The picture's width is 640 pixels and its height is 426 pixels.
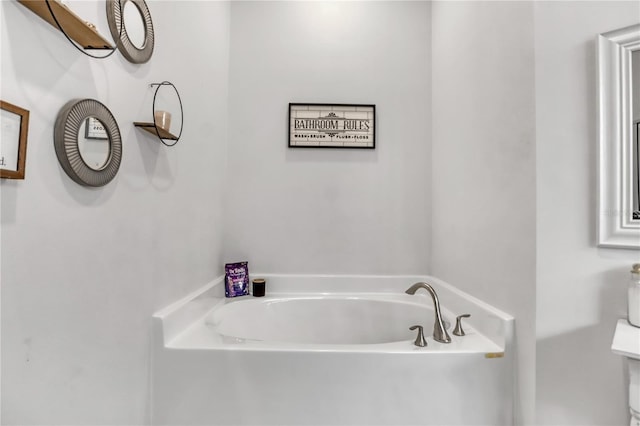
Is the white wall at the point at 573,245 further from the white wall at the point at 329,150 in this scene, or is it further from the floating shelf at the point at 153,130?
the floating shelf at the point at 153,130

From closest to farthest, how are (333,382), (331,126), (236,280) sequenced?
(333,382) → (236,280) → (331,126)

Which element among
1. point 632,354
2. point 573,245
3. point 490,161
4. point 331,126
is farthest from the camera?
point 331,126

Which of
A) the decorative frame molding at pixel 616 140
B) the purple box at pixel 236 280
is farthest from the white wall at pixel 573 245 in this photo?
the purple box at pixel 236 280

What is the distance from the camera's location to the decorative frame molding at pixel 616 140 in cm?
88

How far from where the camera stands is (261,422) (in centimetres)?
109

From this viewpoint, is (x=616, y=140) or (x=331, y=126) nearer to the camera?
(x=616, y=140)

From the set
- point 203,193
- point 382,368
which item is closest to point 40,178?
point 203,193

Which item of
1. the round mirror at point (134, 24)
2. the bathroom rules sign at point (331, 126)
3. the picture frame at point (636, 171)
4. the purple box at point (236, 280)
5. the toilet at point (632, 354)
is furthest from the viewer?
the bathroom rules sign at point (331, 126)

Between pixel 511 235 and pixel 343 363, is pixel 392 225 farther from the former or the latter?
pixel 343 363

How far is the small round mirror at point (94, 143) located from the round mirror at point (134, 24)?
A: 15.3 inches

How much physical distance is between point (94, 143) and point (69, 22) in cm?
31

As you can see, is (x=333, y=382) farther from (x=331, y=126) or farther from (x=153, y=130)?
(x=331, y=126)

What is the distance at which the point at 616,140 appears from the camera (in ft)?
2.94

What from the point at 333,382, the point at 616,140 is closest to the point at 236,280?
the point at 333,382
